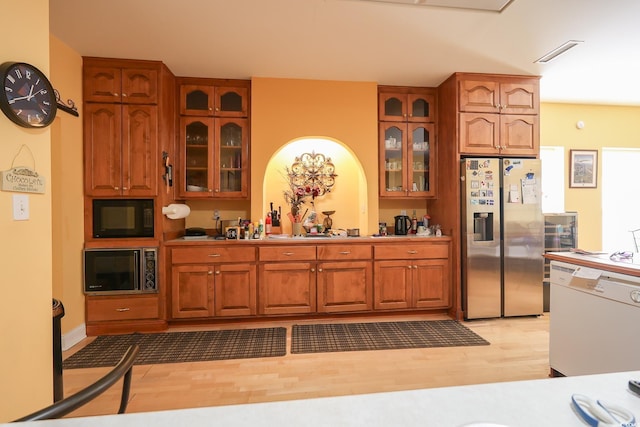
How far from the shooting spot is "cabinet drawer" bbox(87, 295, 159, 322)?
304cm

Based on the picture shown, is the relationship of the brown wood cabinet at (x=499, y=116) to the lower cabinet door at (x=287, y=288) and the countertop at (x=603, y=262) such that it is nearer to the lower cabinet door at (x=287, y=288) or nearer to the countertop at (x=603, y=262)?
the countertop at (x=603, y=262)

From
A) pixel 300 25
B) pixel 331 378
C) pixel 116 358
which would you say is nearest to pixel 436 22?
pixel 300 25

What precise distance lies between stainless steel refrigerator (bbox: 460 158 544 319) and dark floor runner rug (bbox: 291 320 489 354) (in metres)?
0.47

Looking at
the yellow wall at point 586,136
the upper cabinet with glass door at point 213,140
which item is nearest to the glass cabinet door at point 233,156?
the upper cabinet with glass door at point 213,140

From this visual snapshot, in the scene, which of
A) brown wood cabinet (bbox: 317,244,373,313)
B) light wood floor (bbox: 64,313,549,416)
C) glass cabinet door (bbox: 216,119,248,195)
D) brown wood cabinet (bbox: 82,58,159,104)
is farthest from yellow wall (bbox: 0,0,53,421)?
brown wood cabinet (bbox: 317,244,373,313)

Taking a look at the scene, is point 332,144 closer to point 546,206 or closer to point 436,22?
point 436,22

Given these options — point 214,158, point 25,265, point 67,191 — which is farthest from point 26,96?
point 214,158

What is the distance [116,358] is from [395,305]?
9.03ft

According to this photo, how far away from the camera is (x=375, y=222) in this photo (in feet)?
12.2

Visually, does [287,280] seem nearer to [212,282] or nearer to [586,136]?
[212,282]

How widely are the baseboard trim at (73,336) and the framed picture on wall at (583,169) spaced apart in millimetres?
6384

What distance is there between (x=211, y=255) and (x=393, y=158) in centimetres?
247

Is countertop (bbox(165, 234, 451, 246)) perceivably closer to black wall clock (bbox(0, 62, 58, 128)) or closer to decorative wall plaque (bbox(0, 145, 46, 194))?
decorative wall plaque (bbox(0, 145, 46, 194))

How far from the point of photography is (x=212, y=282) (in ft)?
10.7
